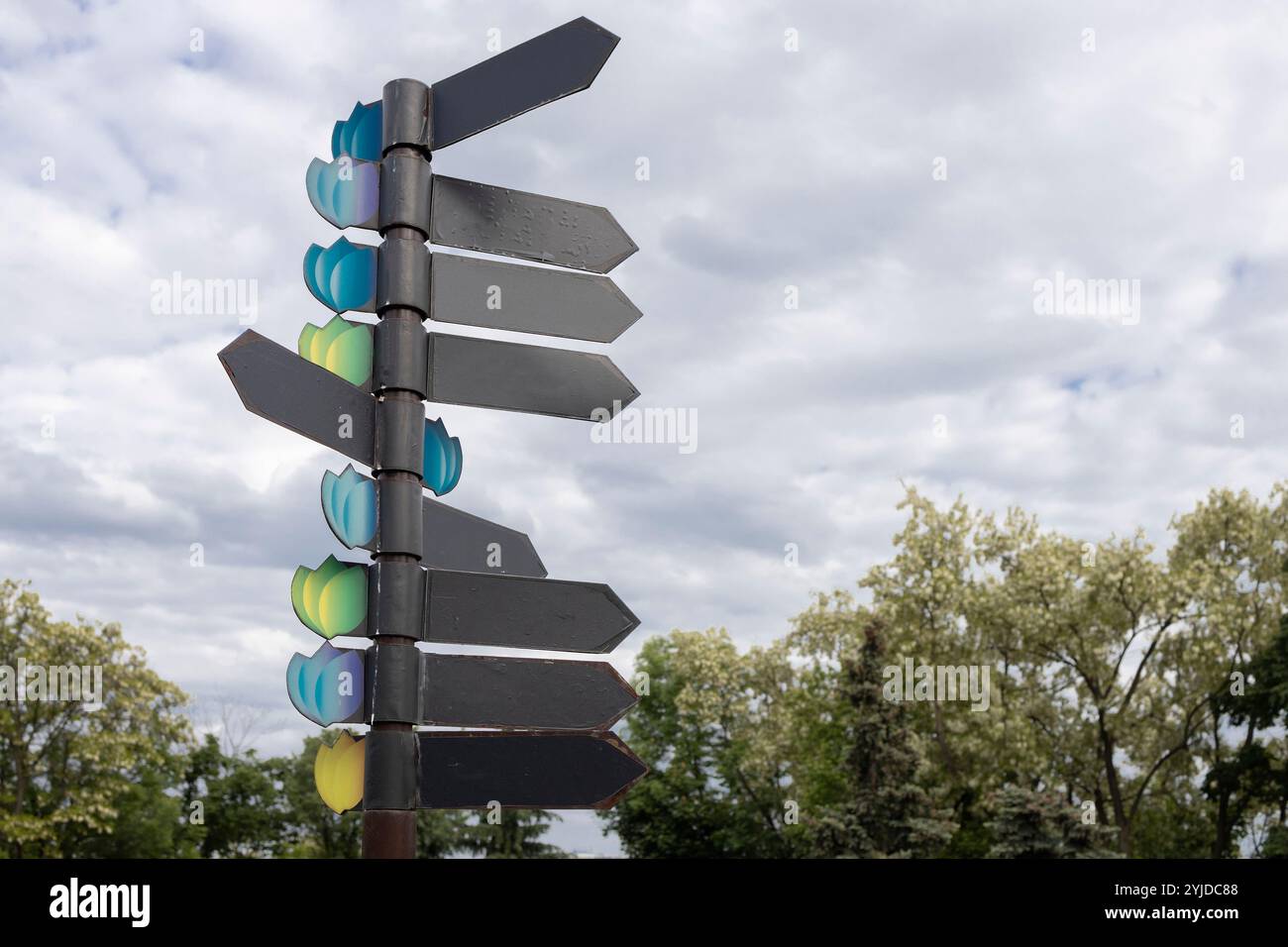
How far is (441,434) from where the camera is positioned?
155 inches

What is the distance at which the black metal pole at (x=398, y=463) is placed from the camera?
354cm

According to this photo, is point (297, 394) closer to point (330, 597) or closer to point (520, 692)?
point (330, 597)

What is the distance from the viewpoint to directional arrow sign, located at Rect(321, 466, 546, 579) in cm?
366

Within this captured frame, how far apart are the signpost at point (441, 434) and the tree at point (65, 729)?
24601 millimetres

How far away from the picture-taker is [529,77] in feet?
13.5

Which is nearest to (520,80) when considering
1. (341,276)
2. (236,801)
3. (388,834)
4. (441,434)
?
(341,276)

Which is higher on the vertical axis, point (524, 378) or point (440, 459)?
point (524, 378)

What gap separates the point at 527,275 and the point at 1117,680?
24.9 meters

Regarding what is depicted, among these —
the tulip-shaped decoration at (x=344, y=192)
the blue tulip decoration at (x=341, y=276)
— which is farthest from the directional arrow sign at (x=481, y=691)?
the tulip-shaped decoration at (x=344, y=192)

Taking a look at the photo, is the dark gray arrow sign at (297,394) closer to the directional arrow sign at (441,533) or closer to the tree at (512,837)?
the directional arrow sign at (441,533)

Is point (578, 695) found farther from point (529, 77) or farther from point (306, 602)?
point (529, 77)

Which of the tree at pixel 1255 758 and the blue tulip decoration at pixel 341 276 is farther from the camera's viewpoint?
the tree at pixel 1255 758

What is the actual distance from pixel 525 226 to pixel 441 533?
1.20m
